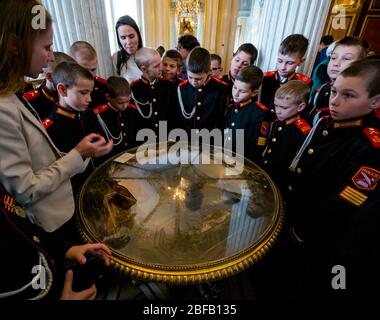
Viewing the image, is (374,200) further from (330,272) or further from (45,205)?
(45,205)

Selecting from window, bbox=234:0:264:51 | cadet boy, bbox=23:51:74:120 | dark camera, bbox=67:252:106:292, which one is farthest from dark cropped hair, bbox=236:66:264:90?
window, bbox=234:0:264:51

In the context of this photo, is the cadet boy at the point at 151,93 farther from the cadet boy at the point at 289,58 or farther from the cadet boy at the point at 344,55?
the cadet boy at the point at 344,55

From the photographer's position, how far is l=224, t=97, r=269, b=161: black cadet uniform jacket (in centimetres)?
212

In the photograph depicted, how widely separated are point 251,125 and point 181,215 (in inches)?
53.6

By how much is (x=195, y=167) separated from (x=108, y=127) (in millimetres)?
990

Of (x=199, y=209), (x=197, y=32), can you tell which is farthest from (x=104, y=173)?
(x=197, y=32)

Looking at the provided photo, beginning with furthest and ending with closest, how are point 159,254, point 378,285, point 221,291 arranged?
1. point 221,291
2. point 159,254
3. point 378,285

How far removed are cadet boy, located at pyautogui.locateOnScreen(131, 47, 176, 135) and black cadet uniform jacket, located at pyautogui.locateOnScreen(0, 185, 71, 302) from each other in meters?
1.86

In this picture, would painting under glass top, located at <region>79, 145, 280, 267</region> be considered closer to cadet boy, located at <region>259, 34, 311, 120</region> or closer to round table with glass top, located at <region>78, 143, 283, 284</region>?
round table with glass top, located at <region>78, 143, 283, 284</region>

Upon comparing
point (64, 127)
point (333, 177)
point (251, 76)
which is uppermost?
point (251, 76)

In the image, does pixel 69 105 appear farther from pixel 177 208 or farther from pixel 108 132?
pixel 177 208

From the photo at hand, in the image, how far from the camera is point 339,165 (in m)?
1.31

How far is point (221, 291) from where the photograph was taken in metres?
1.63

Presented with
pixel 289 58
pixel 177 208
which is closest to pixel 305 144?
pixel 177 208
